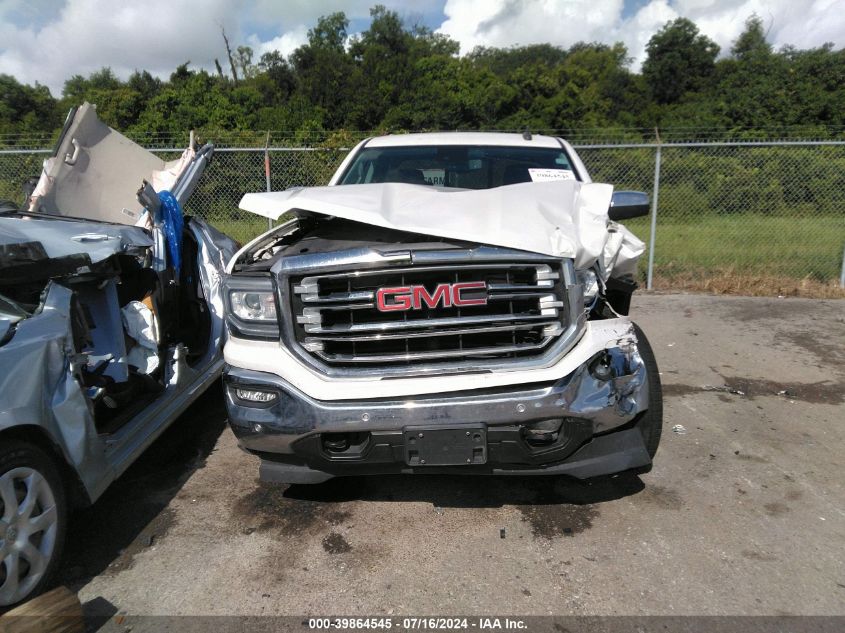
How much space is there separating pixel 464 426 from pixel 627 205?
1853 millimetres

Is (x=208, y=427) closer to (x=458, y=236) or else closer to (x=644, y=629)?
(x=458, y=236)

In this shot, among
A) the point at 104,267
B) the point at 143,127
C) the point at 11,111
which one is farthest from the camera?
the point at 11,111

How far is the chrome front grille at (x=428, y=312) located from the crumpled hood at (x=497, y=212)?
0.44ft

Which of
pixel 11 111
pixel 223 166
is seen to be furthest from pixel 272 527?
pixel 11 111

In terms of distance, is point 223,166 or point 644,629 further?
point 223,166

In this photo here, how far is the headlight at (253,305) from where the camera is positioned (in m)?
2.95

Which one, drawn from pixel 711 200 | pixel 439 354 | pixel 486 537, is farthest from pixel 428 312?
pixel 711 200

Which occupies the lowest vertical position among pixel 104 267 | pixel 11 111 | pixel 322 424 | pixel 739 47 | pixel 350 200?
pixel 322 424

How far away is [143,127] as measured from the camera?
26812 millimetres

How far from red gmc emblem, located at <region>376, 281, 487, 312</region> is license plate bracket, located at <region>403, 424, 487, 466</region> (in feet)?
1.74

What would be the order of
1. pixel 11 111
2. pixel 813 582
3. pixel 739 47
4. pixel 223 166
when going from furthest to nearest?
1. pixel 739 47
2. pixel 11 111
3. pixel 223 166
4. pixel 813 582

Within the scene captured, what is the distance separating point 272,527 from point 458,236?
1724 millimetres

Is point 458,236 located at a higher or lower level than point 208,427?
higher

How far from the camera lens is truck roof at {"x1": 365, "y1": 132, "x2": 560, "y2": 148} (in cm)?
475
